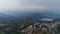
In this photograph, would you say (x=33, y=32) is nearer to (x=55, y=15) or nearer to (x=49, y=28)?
(x=49, y=28)

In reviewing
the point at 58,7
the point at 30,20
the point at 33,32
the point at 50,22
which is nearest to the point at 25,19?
the point at 30,20

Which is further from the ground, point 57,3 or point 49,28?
point 57,3

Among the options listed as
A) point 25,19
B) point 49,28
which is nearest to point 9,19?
point 25,19

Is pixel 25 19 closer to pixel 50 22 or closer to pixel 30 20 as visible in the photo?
pixel 30 20

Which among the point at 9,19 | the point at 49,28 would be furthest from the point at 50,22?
the point at 9,19

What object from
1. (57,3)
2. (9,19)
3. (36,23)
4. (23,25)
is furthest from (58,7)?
(9,19)

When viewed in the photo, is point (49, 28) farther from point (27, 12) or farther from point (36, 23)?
point (27, 12)

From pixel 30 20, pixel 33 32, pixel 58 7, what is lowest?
pixel 33 32

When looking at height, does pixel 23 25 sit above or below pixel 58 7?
below
